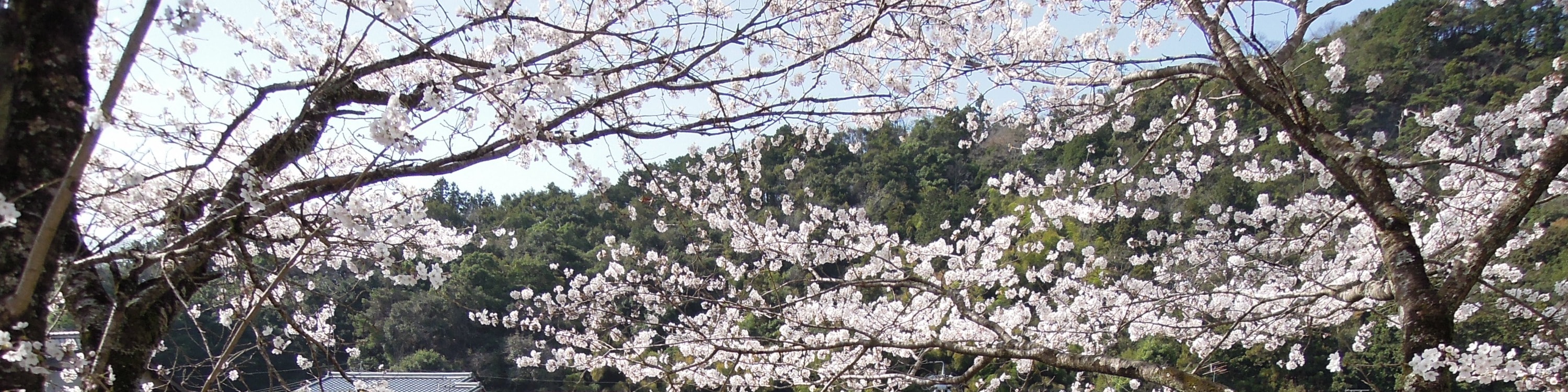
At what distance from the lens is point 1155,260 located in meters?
9.42

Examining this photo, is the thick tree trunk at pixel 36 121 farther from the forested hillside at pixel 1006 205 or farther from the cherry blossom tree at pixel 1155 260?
the forested hillside at pixel 1006 205

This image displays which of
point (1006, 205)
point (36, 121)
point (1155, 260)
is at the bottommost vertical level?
point (36, 121)

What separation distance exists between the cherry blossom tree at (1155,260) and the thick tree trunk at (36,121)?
1.50 m

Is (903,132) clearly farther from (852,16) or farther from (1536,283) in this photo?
(852,16)

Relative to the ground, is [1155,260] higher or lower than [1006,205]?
lower

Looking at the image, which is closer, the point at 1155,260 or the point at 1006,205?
the point at 1155,260

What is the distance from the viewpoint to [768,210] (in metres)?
7.03

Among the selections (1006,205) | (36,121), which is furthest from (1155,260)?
(36,121)

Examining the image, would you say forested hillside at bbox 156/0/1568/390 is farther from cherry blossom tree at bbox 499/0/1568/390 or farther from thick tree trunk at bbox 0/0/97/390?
thick tree trunk at bbox 0/0/97/390

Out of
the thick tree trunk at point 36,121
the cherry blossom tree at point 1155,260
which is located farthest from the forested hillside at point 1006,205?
the thick tree trunk at point 36,121

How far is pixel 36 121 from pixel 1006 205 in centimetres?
1265

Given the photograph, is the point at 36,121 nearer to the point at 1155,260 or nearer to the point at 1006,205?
the point at 1155,260

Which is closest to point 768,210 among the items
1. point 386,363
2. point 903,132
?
point 903,132

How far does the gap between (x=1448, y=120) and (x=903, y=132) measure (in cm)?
1224
